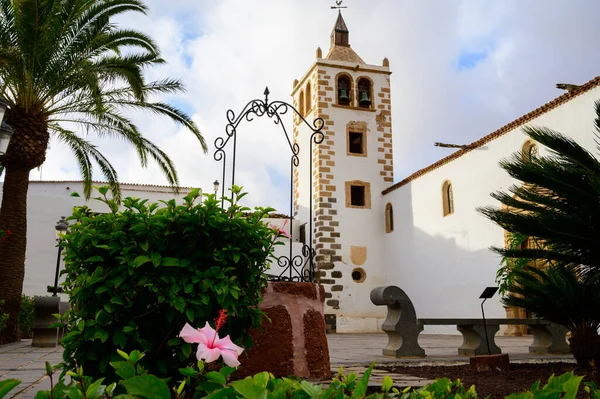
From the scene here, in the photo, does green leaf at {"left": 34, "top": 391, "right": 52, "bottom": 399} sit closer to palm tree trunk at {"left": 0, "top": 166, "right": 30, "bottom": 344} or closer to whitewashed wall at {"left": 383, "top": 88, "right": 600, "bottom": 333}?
palm tree trunk at {"left": 0, "top": 166, "right": 30, "bottom": 344}

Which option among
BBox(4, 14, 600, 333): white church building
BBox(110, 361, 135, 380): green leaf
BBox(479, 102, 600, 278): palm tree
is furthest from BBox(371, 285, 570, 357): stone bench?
BBox(110, 361, 135, 380): green leaf

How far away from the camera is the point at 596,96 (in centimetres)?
1186

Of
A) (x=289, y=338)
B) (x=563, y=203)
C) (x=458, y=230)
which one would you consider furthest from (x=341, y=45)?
(x=289, y=338)

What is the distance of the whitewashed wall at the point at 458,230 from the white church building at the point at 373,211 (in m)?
0.03

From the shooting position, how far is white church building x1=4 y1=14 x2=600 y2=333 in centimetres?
1595

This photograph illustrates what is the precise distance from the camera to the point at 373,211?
2106cm

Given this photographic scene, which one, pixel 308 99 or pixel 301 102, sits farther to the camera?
pixel 301 102

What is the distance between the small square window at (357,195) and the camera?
21.2 m

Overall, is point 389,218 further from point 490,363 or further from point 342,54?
point 490,363

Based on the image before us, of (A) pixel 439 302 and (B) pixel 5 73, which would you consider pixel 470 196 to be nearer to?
(A) pixel 439 302

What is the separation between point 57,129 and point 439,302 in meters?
11.6

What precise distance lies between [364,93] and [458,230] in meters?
7.39

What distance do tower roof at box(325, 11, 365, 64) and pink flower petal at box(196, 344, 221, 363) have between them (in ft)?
70.9

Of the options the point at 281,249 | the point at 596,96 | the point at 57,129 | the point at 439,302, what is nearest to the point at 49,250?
the point at 281,249
